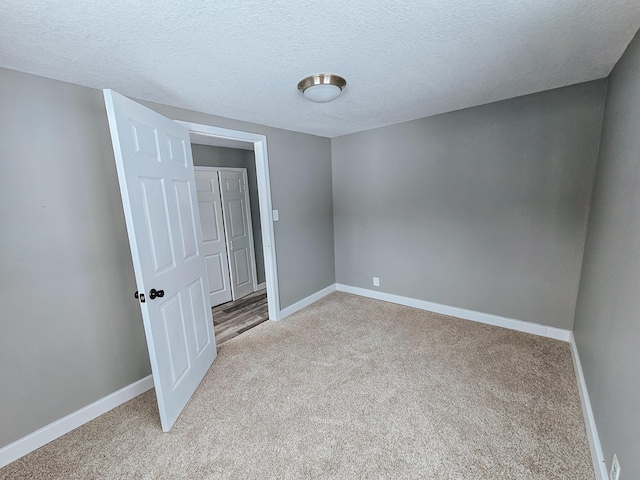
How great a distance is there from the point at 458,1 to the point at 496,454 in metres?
2.18

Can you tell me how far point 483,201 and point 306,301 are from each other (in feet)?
7.69

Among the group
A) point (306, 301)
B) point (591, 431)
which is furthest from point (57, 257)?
point (591, 431)

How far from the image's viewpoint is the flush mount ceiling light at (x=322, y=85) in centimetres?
173

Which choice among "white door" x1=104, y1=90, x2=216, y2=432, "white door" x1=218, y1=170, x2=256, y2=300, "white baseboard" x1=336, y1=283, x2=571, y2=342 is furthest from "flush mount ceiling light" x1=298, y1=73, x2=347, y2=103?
"white baseboard" x1=336, y1=283, x2=571, y2=342

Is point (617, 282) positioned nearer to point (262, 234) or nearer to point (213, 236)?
point (262, 234)

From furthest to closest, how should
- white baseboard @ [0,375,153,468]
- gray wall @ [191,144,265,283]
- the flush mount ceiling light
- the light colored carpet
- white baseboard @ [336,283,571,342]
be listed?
1. gray wall @ [191,144,265,283]
2. white baseboard @ [336,283,571,342]
3. the flush mount ceiling light
4. white baseboard @ [0,375,153,468]
5. the light colored carpet

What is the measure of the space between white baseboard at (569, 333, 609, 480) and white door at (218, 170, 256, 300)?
378 cm

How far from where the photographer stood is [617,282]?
1389 millimetres

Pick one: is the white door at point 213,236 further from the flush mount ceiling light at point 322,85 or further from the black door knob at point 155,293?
the flush mount ceiling light at point 322,85

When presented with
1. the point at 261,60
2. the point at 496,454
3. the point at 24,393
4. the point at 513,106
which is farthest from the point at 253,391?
the point at 513,106

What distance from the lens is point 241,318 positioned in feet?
11.3

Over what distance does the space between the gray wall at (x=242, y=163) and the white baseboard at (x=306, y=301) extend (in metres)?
1.24

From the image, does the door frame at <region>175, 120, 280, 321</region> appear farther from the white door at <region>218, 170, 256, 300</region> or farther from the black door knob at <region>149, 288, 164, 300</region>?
the black door knob at <region>149, 288, 164, 300</region>

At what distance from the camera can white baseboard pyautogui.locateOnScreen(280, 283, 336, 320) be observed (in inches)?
131
